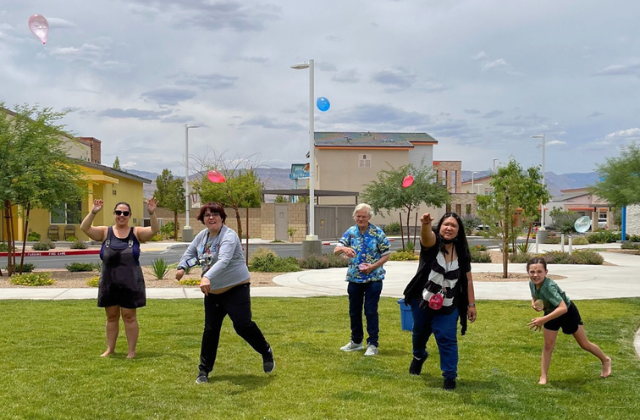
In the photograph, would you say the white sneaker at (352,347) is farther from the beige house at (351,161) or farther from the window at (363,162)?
the window at (363,162)

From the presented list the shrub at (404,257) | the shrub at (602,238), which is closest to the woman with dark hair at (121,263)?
the shrub at (404,257)

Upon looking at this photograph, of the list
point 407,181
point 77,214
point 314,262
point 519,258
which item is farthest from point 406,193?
point 77,214

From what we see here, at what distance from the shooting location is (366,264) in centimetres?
743

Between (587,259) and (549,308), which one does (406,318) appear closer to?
(549,308)

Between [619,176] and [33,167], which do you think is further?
[619,176]

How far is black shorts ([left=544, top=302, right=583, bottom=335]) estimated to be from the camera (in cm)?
632

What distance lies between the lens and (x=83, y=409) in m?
5.49

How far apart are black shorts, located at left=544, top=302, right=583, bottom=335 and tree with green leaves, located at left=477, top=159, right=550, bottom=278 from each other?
11716 millimetres

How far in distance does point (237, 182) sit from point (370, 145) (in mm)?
34629

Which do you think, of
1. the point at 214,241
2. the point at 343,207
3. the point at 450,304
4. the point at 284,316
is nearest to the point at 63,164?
the point at 284,316

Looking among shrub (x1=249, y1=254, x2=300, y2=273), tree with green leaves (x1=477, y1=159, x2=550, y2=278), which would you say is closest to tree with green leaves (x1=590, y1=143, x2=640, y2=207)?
tree with green leaves (x1=477, y1=159, x2=550, y2=278)

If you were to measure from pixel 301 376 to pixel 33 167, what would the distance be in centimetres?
1360

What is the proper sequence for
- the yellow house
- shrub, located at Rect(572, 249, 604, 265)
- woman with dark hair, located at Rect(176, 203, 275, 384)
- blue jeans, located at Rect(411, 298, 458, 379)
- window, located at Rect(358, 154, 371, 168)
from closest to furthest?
blue jeans, located at Rect(411, 298, 458, 379), woman with dark hair, located at Rect(176, 203, 275, 384), shrub, located at Rect(572, 249, 604, 265), the yellow house, window, located at Rect(358, 154, 371, 168)

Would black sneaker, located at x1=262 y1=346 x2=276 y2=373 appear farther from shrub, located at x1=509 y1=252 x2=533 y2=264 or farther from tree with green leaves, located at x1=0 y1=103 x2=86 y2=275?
shrub, located at x1=509 y1=252 x2=533 y2=264
